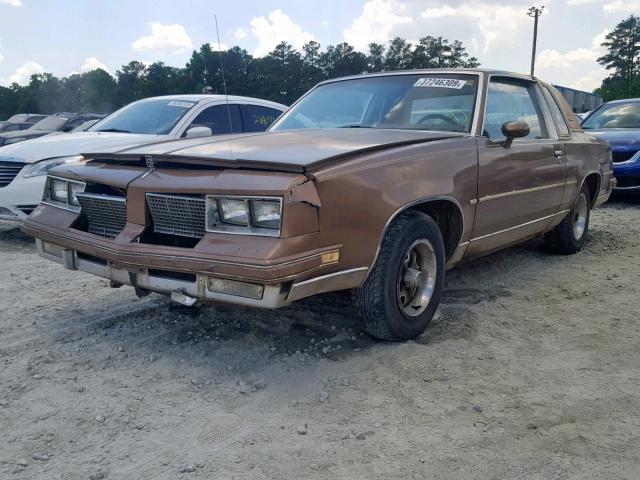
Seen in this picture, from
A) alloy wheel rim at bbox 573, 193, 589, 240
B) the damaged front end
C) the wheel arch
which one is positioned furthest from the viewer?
alloy wheel rim at bbox 573, 193, 589, 240

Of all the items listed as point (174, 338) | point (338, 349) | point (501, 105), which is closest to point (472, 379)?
point (338, 349)

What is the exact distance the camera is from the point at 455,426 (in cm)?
260

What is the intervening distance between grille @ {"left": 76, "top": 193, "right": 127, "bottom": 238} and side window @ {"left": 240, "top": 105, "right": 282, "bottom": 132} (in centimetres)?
382

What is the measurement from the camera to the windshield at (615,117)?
9797mm

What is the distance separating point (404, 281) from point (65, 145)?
4547 mm

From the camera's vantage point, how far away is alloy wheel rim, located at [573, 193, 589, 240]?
232 inches

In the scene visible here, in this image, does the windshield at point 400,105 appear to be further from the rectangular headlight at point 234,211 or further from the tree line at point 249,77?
the tree line at point 249,77

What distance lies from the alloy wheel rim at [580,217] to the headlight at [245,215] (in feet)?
13.4

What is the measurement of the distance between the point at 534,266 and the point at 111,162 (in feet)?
12.5

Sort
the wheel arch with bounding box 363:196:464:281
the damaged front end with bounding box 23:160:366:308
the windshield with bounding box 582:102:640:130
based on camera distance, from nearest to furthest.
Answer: the damaged front end with bounding box 23:160:366:308 < the wheel arch with bounding box 363:196:464:281 < the windshield with bounding box 582:102:640:130

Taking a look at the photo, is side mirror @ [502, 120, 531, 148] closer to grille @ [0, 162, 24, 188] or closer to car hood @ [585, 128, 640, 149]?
grille @ [0, 162, 24, 188]

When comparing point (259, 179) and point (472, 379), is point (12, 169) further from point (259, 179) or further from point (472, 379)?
point (472, 379)

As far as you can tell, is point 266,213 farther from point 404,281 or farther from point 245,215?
point 404,281

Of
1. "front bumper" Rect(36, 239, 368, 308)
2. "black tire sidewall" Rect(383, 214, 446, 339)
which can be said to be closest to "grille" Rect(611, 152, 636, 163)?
"black tire sidewall" Rect(383, 214, 446, 339)
